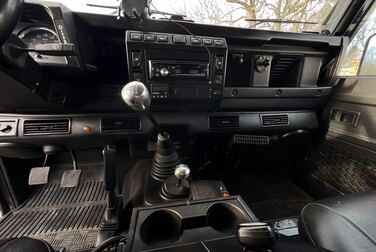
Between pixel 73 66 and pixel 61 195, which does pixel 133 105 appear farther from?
pixel 61 195

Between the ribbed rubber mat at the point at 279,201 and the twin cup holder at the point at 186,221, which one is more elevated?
the twin cup holder at the point at 186,221

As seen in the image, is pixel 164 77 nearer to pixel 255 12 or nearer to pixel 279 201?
pixel 255 12

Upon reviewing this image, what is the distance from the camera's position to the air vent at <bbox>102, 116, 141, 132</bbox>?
113 centimetres

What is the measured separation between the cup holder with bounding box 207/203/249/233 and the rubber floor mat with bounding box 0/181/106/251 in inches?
31.0

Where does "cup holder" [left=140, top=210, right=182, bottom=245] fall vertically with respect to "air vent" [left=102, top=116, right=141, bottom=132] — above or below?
below

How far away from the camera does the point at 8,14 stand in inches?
21.2

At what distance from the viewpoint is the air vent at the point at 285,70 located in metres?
1.26

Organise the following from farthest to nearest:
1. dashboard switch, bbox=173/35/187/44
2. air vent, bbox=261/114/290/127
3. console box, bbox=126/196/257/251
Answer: air vent, bbox=261/114/290/127 < dashboard switch, bbox=173/35/187/44 < console box, bbox=126/196/257/251

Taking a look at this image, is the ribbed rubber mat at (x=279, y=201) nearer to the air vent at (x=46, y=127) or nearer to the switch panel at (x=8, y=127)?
the air vent at (x=46, y=127)

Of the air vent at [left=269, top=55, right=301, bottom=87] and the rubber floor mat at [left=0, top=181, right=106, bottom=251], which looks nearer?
the rubber floor mat at [left=0, top=181, right=106, bottom=251]

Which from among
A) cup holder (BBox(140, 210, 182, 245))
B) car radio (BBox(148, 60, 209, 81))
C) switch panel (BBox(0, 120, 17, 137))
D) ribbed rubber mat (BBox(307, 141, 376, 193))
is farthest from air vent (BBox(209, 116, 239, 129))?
switch panel (BBox(0, 120, 17, 137))

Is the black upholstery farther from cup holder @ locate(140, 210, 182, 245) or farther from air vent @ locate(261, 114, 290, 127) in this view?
air vent @ locate(261, 114, 290, 127)

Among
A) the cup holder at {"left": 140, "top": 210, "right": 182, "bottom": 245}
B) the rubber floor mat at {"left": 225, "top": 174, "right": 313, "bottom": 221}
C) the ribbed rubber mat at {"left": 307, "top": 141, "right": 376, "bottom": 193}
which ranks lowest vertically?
the rubber floor mat at {"left": 225, "top": 174, "right": 313, "bottom": 221}

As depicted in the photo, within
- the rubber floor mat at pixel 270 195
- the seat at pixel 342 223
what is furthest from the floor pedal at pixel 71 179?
the seat at pixel 342 223
